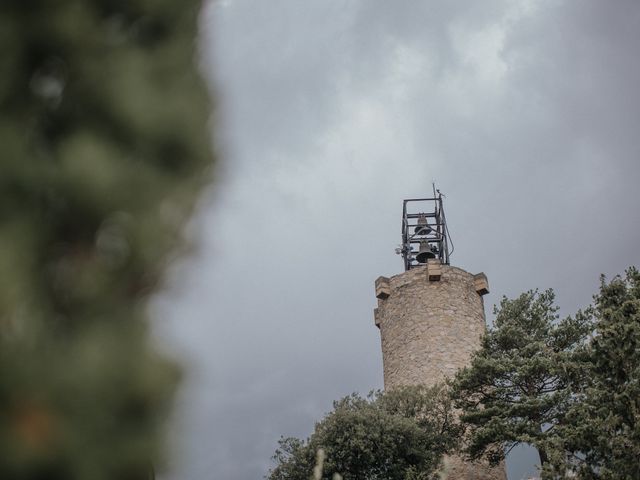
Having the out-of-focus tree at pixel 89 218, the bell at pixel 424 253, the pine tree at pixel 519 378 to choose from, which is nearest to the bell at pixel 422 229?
the bell at pixel 424 253

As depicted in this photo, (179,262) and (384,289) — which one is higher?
(384,289)

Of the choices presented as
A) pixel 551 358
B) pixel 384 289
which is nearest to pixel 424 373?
pixel 384 289

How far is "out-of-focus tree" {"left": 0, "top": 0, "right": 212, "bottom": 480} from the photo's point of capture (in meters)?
1.04

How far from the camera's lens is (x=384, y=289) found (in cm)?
2862

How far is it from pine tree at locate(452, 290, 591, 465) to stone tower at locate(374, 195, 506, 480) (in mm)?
2930

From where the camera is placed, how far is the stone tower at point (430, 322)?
26281mm

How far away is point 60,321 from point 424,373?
2586cm

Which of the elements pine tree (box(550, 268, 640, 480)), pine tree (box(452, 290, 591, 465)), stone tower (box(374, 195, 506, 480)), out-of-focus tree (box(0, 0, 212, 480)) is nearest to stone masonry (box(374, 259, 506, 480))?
stone tower (box(374, 195, 506, 480))

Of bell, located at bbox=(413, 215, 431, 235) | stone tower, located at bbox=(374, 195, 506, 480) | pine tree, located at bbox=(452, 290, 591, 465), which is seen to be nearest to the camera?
pine tree, located at bbox=(452, 290, 591, 465)

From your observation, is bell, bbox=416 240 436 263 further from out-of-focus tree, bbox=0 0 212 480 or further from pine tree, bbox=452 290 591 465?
out-of-focus tree, bbox=0 0 212 480

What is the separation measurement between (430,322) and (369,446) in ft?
24.7

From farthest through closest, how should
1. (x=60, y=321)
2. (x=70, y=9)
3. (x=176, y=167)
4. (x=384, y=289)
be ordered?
(x=384, y=289)
(x=176, y=167)
(x=70, y=9)
(x=60, y=321)

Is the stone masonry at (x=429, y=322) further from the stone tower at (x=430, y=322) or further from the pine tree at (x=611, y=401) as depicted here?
the pine tree at (x=611, y=401)

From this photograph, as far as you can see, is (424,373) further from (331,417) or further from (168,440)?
(168,440)
